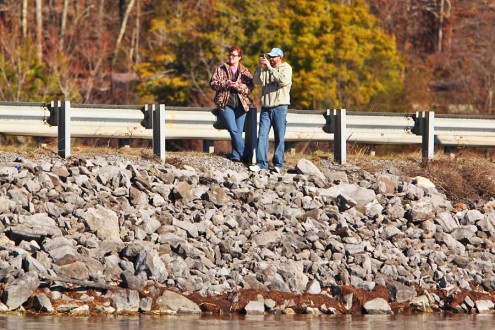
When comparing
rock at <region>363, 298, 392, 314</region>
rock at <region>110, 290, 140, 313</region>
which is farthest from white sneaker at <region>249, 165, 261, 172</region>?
rock at <region>110, 290, 140, 313</region>

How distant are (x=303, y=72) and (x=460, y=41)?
16.3 m

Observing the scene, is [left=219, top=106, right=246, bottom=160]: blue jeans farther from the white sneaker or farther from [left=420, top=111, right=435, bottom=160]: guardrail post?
[left=420, top=111, right=435, bottom=160]: guardrail post

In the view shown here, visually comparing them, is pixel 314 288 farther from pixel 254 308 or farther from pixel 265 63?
pixel 265 63

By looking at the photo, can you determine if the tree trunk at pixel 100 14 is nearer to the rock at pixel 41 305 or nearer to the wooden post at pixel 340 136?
the wooden post at pixel 340 136

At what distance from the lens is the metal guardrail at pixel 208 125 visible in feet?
56.1

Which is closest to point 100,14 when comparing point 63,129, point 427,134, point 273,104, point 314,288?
point 427,134

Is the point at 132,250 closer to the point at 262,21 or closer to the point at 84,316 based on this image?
the point at 84,316

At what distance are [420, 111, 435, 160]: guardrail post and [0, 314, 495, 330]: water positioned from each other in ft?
14.4

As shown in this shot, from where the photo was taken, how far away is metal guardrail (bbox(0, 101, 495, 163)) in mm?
17109

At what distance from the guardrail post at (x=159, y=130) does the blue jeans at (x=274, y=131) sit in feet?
3.85

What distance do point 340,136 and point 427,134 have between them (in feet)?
4.54

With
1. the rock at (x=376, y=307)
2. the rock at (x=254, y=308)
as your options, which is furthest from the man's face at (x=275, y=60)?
the rock at (x=254, y=308)

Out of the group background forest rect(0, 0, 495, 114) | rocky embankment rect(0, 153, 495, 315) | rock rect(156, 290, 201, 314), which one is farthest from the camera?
background forest rect(0, 0, 495, 114)

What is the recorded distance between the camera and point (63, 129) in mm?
16859
